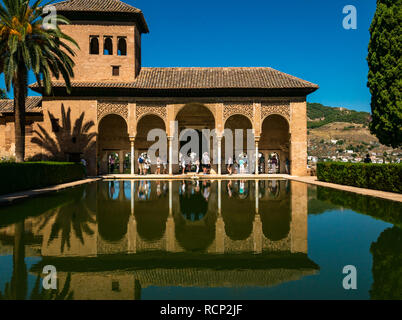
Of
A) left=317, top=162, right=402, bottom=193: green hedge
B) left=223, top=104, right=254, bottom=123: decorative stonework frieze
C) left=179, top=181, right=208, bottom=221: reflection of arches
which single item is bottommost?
left=179, top=181, right=208, bottom=221: reflection of arches

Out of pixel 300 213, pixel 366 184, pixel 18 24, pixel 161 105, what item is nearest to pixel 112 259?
pixel 300 213

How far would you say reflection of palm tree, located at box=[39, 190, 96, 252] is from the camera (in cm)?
495

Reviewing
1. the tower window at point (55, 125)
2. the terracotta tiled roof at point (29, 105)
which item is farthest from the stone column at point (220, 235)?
the terracotta tiled roof at point (29, 105)

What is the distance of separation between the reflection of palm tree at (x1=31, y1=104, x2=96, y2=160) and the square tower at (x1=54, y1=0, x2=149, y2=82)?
2926 millimetres

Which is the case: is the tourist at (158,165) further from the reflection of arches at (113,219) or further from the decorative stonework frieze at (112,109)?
the reflection of arches at (113,219)

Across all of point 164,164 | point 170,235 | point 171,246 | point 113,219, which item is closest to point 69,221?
point 113,219

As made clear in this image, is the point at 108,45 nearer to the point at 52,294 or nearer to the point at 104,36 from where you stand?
the point at 104,36

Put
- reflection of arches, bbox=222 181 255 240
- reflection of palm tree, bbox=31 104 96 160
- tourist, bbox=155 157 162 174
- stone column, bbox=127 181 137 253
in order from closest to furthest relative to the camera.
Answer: stone column, bbox=127 181 137 253 → reflection of arches, bbox=222 181 255 240 → reflection of palm tree, bbox=31 104 96 160 → tourist, bbox=155 157 162 174

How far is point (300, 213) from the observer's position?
6.88m

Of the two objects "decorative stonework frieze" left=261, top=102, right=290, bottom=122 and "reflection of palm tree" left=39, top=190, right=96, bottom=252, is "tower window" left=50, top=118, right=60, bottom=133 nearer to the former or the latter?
"decorative stonework frieze" left=261, top=102, right=290, bottom=122

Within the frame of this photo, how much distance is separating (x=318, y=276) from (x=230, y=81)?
18.6 meters

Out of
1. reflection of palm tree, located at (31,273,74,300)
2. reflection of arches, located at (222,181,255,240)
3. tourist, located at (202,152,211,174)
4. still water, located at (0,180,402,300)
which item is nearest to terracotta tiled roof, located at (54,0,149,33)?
tourist, located at (202,152,211,174)

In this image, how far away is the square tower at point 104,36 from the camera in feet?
67.1
